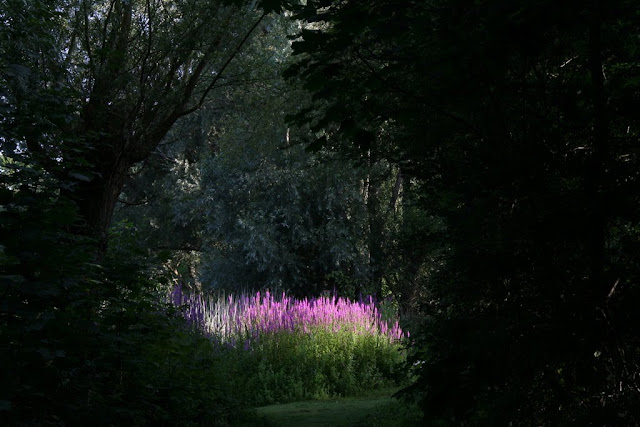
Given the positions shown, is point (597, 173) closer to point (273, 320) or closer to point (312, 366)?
point (312, 366)

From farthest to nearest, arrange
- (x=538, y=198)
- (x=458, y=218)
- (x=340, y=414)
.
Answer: (x=340, y=414)
(x=458, y=218)
(x=538, y=198)

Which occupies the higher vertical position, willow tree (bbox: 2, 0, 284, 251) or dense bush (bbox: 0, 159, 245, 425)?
willow tree (bbox: 2, 0, 284, 251)

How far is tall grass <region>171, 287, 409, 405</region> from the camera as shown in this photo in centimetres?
895

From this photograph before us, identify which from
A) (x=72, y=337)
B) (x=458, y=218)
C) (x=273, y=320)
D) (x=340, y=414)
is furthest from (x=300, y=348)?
(x=458, y=218)

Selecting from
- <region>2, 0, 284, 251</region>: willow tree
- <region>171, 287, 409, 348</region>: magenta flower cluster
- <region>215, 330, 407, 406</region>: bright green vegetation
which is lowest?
<region>215, 330, 407, 406</region>: bright green vegetation

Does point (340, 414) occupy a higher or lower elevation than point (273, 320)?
lower

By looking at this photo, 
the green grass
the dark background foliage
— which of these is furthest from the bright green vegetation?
the dark background foliage

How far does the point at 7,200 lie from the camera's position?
384 centimetres

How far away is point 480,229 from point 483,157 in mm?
361

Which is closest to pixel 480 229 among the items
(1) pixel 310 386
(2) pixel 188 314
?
(1) pixel 310 386

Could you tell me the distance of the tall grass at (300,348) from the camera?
8945 mm

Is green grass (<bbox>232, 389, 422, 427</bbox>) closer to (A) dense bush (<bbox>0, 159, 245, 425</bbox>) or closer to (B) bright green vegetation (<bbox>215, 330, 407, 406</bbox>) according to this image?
(B) bright green vegetation (<bbox>215, 330, 407, 406</bbox>)

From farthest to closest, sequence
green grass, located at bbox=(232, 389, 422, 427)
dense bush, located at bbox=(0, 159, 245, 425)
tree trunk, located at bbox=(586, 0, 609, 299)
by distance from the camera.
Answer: green grass, located at bbox=(232, 389, 422, 427), dense bush, located at bbox=(0, 159, 245, 425), tree trunk, located at bbox=(586, 0, 609, 299)

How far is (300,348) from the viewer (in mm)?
9508
